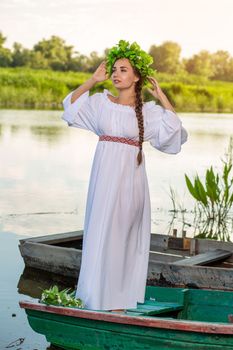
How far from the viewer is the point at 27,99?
132ft

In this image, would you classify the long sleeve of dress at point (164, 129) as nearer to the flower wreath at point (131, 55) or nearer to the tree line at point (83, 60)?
the flower wreath at point (131, 55)

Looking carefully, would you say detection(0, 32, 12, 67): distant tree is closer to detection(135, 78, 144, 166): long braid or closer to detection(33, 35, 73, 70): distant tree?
detection(33, 35, 73, 70): distant tree

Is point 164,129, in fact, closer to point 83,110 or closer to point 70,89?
point 83,110

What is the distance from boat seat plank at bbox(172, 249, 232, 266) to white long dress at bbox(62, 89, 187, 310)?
6.67 feet

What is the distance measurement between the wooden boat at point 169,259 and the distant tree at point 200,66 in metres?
38.8

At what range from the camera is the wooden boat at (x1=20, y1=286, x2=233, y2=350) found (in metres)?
5.44

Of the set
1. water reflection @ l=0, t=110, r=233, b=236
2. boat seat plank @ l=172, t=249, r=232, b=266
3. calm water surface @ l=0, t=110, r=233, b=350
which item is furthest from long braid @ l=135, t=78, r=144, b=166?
water reflection @ l=0, t=110, r=233, b=236

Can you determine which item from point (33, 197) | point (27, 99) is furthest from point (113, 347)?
point (27, 99)

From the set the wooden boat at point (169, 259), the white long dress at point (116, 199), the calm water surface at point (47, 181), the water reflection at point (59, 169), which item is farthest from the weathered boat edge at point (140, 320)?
Answer: the water reflection at point (59, 169)

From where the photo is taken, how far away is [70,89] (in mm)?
37062

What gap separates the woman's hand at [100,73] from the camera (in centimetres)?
575

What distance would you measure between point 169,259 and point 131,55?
2997 millimetres

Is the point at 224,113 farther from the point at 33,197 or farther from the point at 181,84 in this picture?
the point at 33,197

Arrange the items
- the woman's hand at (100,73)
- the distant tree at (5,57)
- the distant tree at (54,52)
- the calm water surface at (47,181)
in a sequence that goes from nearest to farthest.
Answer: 1. the woman's hand at (100,73)
2. the calm water surface at (47,181)
3. the distant tree at (5,57)
4. the distant tree at (54,52)
